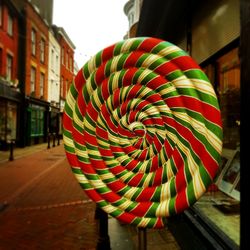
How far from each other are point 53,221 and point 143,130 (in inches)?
177

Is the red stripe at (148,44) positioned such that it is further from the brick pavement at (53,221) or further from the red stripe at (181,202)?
the brick pavement at (53,221)

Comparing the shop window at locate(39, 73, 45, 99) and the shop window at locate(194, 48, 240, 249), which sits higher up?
the shop window at locate(39, 73, 45, 99)

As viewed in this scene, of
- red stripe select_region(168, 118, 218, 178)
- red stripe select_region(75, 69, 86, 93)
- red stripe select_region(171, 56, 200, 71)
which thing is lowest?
red stripe select_region(168, 118, 218, 178)

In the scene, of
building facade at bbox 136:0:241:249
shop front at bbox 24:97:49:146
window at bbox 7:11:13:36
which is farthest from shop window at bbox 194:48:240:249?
shop front at bbox 24:97:49:146

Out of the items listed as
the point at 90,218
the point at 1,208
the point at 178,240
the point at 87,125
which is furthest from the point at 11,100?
the point at 87,125

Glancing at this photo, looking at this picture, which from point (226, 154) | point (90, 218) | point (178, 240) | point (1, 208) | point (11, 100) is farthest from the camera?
point (11, 100)

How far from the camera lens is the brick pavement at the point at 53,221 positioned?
448 cm

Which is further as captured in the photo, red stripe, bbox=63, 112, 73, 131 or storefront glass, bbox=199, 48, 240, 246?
storefront glass, bbox=199, 48, 240, 246

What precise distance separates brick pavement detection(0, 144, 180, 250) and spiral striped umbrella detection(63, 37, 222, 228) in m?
2.91

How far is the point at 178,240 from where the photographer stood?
4.09m

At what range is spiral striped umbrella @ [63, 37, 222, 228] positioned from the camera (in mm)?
1315

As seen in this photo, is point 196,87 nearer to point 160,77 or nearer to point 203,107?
point 203,107

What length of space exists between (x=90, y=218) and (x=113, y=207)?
441cm

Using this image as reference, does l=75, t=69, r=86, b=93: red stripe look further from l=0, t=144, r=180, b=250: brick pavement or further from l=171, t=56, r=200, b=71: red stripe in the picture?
l=0, t=144, r=180, b=250: brick pavement
